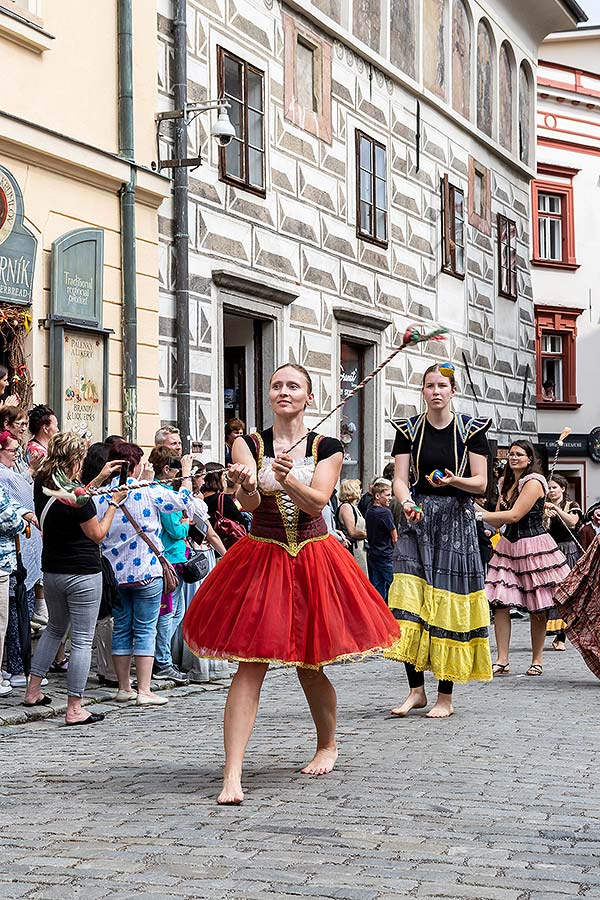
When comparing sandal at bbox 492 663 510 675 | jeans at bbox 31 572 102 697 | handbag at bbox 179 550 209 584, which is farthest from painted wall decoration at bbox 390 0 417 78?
jeans at bbox 31 572 102 697

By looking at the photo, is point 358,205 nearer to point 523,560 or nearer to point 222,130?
point 222,130

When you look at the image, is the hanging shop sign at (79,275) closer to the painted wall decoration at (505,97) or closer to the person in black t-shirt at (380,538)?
the person in black t-shirt at (380,538)

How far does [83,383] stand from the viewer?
1384 cm

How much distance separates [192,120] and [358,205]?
5428 millimetres

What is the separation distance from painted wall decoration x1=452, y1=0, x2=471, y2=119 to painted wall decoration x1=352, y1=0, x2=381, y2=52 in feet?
11.2

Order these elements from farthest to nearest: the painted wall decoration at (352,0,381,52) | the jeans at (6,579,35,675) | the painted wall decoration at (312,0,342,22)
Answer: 1. the painted wall decoration at (352,0,381,52)
2. the painted wall decoration at (312,0,342,22)
3. the jeans at (6,579,35,675)

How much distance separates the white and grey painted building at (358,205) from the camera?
16469mm

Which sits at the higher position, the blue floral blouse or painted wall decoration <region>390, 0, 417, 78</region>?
painted wall decoration <region>390, 0, 417, 78</region>

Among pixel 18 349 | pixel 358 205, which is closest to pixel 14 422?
pixel 18 349

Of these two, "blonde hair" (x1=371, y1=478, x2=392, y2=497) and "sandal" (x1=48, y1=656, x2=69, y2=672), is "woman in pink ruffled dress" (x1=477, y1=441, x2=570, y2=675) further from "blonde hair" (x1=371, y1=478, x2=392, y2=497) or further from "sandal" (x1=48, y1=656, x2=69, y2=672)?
"blonde hair" (x1=371, y1=478, x2=392, y2=497)

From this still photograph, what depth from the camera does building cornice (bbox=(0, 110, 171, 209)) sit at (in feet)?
42.6

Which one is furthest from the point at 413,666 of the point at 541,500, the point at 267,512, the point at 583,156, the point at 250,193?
the point at 583,156

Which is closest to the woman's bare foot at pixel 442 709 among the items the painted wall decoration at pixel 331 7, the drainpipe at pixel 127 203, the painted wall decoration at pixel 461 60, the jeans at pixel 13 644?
the jeans at pixel 13 644

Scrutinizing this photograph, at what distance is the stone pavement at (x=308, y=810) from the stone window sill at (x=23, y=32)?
6.64 m
